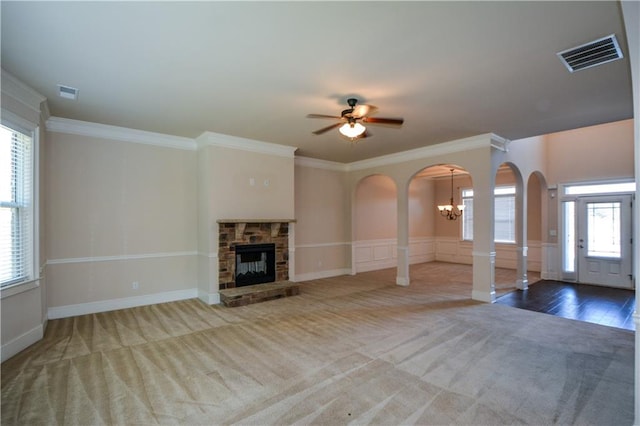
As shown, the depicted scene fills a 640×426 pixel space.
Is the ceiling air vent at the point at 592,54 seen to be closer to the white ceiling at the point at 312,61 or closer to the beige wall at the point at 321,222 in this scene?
the white ceiling at the point at 312,61

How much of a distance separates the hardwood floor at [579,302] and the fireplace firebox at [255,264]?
4231 mm

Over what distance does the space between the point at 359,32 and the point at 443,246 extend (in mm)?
9296

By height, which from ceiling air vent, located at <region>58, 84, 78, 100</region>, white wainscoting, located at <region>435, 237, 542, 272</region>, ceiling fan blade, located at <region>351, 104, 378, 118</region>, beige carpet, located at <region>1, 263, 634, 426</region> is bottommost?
beige carpet, located at <region>1, 263, 634, 426</region>

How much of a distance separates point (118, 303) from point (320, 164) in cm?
501

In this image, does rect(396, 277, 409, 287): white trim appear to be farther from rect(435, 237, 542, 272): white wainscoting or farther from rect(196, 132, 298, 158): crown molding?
rect(196, 132, 298, 158): crown molding

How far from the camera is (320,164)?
7711 millimetres

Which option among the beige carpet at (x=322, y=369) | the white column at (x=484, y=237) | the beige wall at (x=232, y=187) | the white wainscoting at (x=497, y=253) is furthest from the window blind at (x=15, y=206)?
the white wainscoting at (x=497, y=253)

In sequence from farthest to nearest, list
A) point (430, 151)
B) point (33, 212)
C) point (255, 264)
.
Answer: point (430, 151) → point (255, 264) → point (33, 212)

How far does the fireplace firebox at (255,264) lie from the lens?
A: 19.0 feet

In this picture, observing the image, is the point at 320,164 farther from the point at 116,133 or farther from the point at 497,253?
the point at 497,253

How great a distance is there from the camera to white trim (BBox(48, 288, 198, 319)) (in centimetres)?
462

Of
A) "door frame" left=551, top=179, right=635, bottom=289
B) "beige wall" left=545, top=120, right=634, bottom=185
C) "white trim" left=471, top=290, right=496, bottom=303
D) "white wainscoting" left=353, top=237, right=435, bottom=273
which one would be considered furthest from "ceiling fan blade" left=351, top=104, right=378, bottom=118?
"door frame" left=551, top=179, right=635, bottom=289

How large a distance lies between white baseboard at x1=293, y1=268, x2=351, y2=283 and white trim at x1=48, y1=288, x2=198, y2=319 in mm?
2377

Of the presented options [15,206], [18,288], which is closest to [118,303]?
[18,288]
